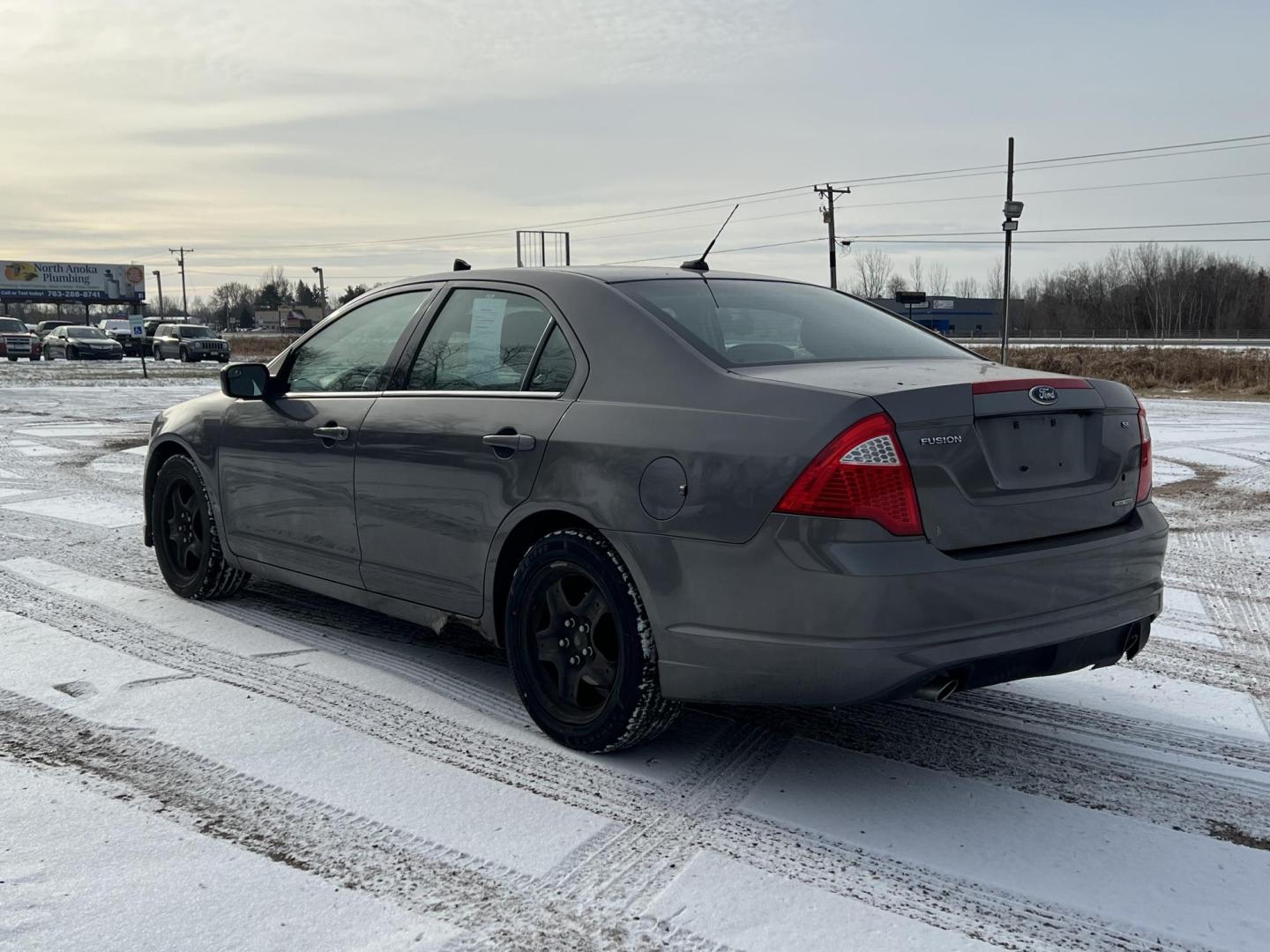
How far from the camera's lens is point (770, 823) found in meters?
3.15

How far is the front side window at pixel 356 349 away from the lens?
181 inches

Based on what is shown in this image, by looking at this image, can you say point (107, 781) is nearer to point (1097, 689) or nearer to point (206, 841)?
point (206, 841)

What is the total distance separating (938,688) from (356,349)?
2880mm

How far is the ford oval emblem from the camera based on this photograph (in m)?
3.29

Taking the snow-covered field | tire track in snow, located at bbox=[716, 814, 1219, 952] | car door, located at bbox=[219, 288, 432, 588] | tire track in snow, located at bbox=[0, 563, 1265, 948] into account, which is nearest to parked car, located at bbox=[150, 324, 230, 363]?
car door, located at bbox=[219, 288, 432, 588]

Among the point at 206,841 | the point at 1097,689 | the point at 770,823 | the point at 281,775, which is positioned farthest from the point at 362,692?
the point at 1097,689

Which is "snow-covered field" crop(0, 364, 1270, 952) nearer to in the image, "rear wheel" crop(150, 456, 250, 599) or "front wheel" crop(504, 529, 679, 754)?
"front wheel" crop(504, 529, 679, 754)

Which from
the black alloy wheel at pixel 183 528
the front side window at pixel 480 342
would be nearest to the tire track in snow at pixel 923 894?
the front side window at pixel 480 342

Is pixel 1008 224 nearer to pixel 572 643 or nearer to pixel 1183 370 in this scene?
pixel 1183 370

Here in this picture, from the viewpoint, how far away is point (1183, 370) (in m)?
30.6

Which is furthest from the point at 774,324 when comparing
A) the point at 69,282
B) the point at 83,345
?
the point at 69,282

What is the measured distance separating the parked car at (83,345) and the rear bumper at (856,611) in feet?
159

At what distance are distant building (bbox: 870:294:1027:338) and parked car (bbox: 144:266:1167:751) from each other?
344 ft

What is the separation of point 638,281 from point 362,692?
1852 mm
